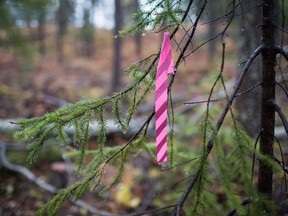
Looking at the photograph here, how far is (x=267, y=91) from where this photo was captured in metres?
2.05

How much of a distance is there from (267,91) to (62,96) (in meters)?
9.95

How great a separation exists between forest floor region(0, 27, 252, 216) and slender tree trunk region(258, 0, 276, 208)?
0.39 meters

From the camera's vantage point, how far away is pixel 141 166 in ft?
19.4

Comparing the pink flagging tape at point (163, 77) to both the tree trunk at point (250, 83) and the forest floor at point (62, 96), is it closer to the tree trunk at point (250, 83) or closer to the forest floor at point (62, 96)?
the forest floor at point (62, 96)

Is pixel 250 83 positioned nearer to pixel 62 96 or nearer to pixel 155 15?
pixel 155 15

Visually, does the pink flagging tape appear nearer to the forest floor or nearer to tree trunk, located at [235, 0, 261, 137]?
the forest floor

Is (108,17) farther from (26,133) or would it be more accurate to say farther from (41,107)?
(26,133)

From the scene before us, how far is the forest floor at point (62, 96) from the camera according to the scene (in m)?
5.02

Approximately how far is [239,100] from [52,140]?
3882 millimetres

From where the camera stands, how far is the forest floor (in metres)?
5.02

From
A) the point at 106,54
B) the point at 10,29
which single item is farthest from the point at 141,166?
the point at 106,54

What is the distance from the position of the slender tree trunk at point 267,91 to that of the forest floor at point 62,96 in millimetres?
386

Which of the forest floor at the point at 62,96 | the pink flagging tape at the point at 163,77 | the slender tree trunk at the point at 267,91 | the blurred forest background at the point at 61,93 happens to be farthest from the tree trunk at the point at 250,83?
the pink flagging tape at the point at 163,77

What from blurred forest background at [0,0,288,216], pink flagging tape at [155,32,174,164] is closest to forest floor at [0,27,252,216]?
blurred forest background at [0,0,288,216]
